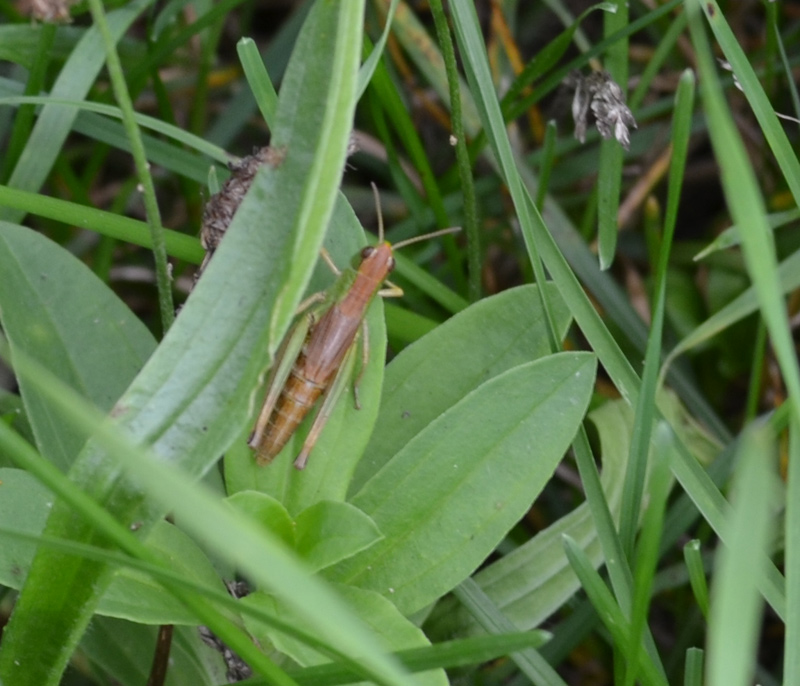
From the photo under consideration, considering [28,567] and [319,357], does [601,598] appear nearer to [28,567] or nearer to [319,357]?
[319,357]

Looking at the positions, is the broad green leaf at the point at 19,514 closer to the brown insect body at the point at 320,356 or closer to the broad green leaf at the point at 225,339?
the broad green leaf at the point at 225,339

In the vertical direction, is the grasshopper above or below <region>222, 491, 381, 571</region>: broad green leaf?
above

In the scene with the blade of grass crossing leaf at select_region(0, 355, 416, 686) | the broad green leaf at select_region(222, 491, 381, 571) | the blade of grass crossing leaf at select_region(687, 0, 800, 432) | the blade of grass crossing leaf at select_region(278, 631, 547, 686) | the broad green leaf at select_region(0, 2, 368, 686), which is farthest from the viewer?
the broad green leaf at select_region(222, 491, 381, 571)

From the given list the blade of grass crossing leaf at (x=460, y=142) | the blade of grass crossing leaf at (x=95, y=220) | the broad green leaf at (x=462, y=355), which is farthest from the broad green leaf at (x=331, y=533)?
the blade of grass crossing leaf at (x=460, y=142)

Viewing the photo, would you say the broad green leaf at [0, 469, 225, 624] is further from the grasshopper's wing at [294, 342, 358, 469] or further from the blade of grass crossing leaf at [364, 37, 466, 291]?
the blade of grass crossing leaf at [364, 37, 466, 291]

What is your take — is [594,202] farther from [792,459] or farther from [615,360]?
[792,459]

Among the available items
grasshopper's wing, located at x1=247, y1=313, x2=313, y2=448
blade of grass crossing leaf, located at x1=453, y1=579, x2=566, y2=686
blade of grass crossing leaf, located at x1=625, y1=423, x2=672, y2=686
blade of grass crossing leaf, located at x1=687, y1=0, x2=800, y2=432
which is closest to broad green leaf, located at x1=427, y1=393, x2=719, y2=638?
blade of grass crossing leaf, located at x1=453, y1=579, x2=566, y2=686

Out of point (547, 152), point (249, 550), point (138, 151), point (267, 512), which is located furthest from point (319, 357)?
point (249, 550)
